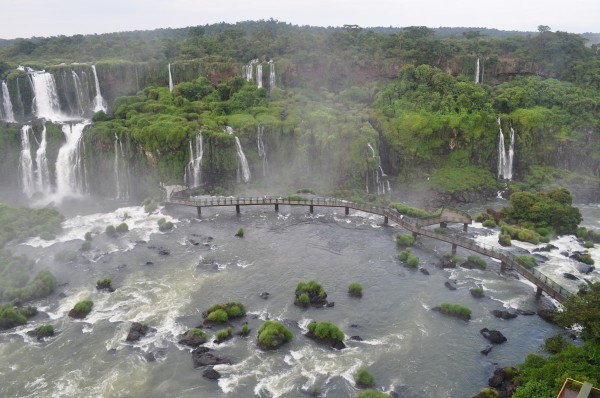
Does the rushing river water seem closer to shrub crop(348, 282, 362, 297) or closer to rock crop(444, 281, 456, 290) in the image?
rock crop(444, 281, 456, 290)

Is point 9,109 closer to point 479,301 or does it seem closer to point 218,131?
point 218,131

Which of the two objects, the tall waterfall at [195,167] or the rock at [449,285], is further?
the tall waterfall at [195,167]

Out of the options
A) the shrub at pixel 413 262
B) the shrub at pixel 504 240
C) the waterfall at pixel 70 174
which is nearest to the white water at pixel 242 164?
the waterfall at pixel 70 174

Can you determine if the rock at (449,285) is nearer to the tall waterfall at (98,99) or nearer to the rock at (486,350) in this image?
the rock at (486,350)

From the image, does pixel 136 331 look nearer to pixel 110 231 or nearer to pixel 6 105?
pixel 110 231

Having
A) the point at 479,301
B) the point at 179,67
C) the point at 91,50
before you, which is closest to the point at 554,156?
the point at 479,301

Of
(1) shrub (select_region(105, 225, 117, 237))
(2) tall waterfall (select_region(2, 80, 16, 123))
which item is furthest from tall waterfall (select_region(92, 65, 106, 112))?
(1) shrub (select_region(105, 225, 117, 237))
